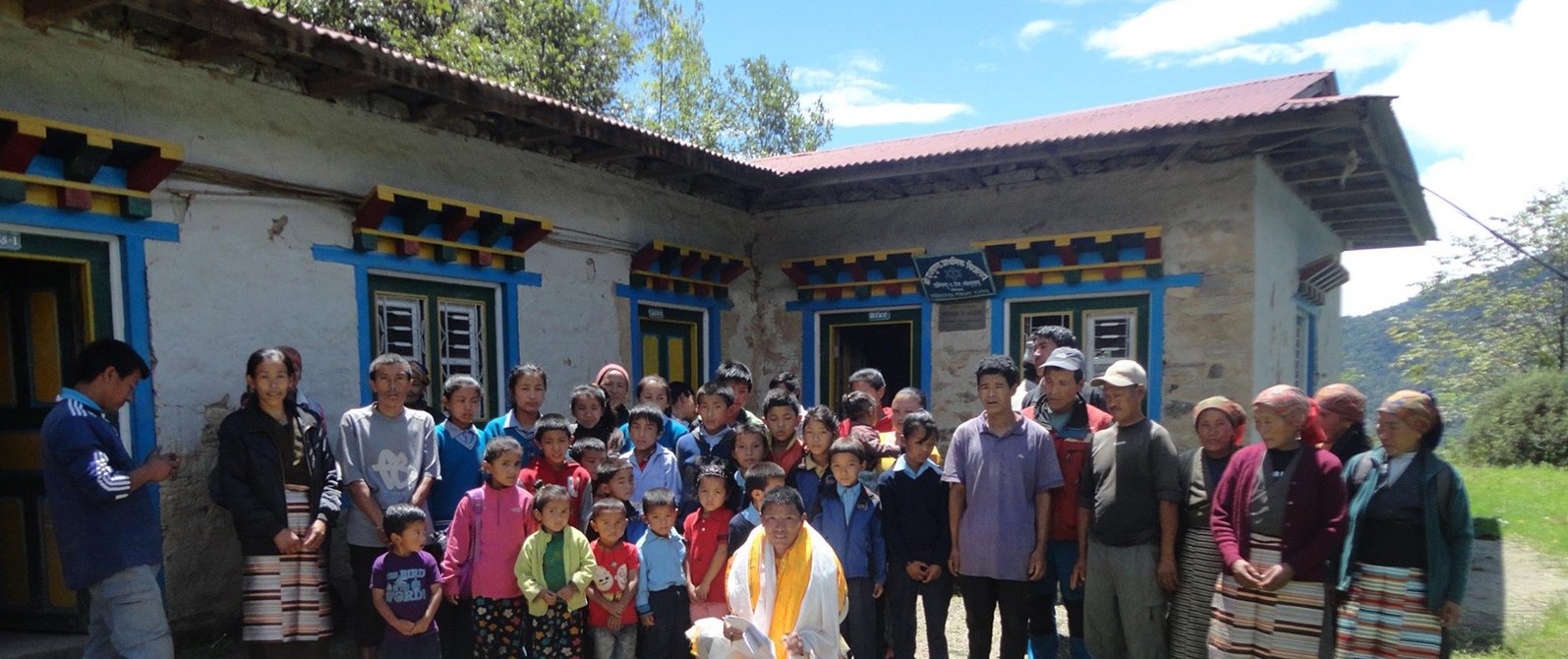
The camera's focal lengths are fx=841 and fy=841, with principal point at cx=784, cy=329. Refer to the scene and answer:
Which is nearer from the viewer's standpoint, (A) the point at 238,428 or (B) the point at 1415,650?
(B) the point at 1415,650

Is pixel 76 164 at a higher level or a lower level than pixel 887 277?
higher

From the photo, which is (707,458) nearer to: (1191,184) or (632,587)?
(632,587)

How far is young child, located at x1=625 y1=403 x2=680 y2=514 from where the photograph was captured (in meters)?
4.20

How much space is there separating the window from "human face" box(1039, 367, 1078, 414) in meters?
→ 4.06

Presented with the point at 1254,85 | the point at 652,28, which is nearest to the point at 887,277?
the point at 1254,85

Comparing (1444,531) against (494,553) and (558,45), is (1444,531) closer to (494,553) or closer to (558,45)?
(494,553)

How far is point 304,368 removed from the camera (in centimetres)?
502

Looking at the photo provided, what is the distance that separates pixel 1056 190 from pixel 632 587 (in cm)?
515

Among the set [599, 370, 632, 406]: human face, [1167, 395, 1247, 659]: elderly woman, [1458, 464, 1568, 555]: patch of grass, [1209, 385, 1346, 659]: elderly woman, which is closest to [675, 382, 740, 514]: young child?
[599, 370, 632, 406]: human face

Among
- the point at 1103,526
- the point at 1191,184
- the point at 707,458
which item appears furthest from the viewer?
the point at 1191,184

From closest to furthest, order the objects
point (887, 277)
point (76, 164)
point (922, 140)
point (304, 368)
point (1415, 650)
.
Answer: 1. point (1415, 650)
2. point (76, 164)
3. point (304, 368)
4. point (887, 277)
5. point (922, 140)

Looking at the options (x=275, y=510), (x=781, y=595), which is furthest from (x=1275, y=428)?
(x=275, y=510)

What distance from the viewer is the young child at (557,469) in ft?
13.3

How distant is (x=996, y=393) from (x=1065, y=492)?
58cm
